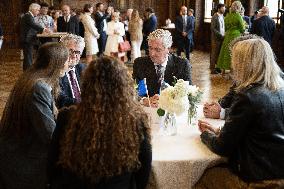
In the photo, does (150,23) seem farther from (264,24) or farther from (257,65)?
(257,65)

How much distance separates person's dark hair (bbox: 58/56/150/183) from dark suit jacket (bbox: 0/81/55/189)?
0.91m

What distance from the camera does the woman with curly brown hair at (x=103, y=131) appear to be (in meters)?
1.75

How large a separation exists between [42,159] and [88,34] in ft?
24.9

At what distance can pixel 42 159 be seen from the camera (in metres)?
2.77

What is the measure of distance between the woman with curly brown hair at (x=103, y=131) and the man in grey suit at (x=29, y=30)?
7.34 m

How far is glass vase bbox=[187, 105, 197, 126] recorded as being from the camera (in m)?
2.70

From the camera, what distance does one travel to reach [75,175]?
1827 mm

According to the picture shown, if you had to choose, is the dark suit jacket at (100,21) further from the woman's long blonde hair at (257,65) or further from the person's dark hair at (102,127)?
the person's dark hair at (102,127)

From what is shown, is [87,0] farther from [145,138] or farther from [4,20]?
[145,138]

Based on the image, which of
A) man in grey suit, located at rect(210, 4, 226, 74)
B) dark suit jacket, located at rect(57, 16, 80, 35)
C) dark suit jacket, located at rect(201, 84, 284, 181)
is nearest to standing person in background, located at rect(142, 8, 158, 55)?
dark suit jacket, located at rect(57, 16, 80, 35)

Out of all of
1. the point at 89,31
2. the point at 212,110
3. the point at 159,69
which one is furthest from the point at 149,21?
the point at 212,110

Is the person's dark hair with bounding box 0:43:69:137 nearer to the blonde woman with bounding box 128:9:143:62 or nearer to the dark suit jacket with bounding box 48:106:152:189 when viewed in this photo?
the dark suit jacket with bounding box 48:106:152:189

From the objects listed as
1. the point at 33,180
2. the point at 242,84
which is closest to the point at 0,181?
the point at 33,180

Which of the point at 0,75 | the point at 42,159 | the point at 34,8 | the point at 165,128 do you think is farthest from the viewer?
the point at 0,75
